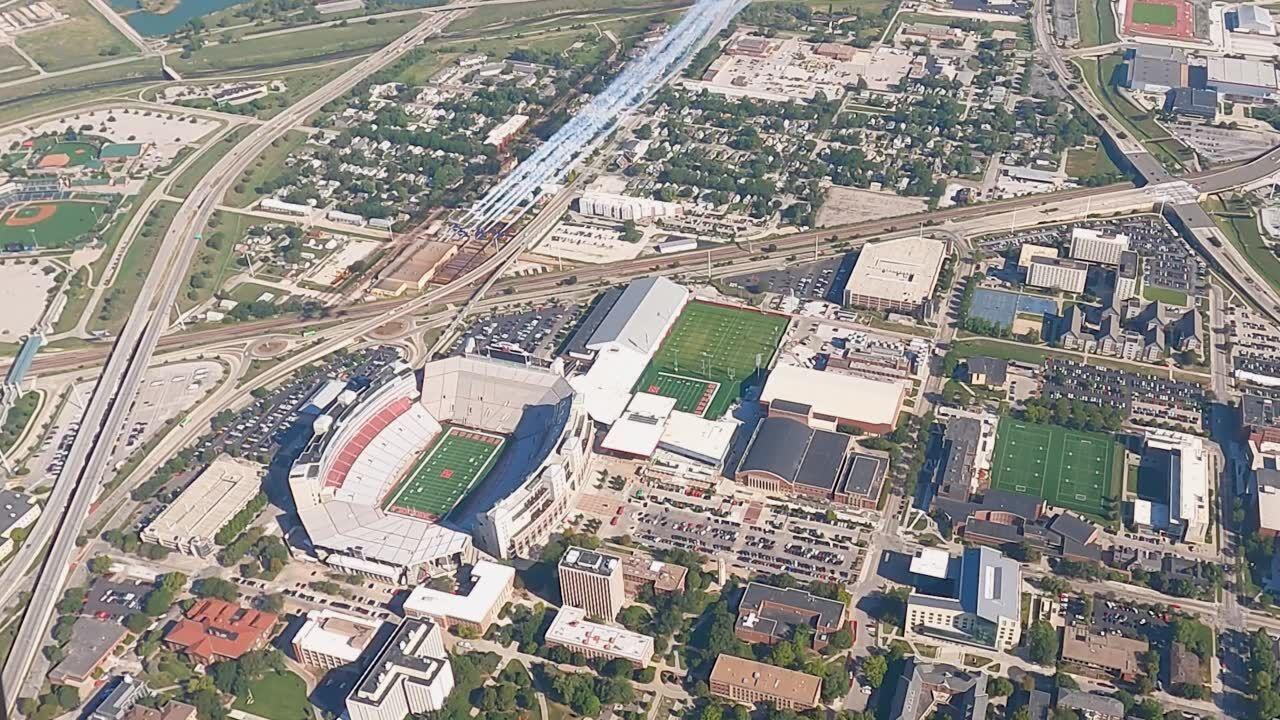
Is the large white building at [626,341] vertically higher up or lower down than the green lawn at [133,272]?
lower down

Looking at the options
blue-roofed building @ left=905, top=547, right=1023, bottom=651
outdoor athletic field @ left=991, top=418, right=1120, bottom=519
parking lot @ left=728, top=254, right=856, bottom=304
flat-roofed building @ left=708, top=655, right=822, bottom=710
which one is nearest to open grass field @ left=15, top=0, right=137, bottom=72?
parking lot @ left=728, top=254, right=856, bottom=304

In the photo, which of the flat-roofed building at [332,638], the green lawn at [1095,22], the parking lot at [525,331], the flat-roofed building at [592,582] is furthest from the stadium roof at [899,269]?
the green lawn at [1095,22]

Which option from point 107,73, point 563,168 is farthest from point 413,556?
point 107,73

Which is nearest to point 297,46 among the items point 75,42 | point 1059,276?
point 75,42

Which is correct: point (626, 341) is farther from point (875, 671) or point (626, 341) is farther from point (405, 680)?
point (405, 680)

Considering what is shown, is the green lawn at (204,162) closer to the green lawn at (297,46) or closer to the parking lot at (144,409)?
the green lawn at (297,46)

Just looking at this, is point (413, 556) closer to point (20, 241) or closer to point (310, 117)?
point (20, 241)

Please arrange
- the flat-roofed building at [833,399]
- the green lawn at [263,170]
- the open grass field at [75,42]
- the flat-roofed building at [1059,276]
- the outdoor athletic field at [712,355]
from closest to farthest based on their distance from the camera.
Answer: the flat-roofed building at [833,399] < the outdoor athletic field at [712,355] < the flat-roofed building at [1059,276] < the green lawn at [263,170] < the open grass field at [75,42]
